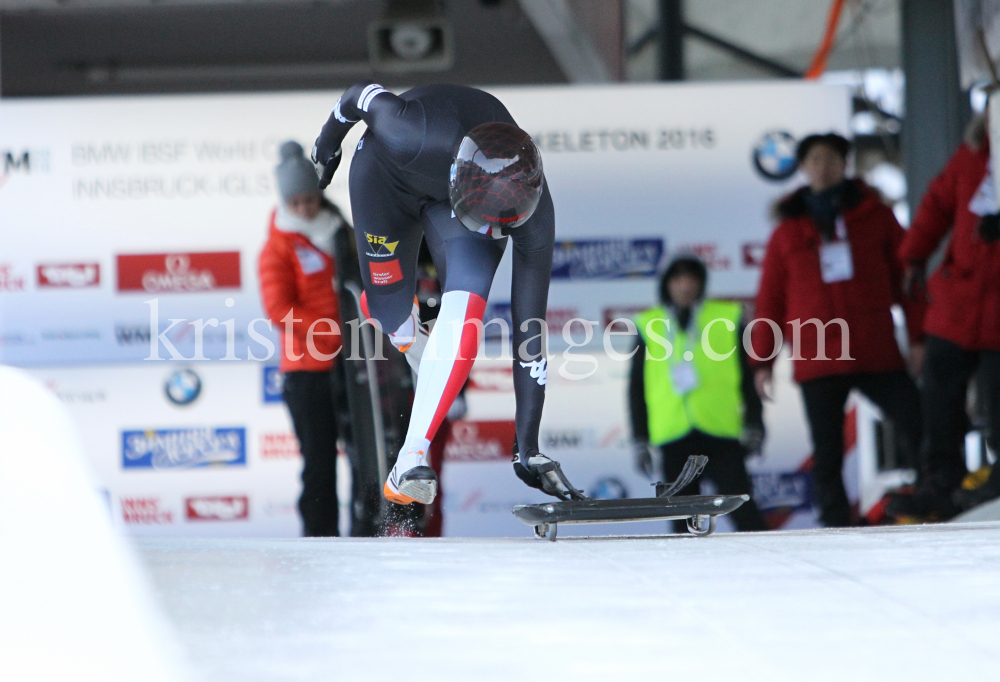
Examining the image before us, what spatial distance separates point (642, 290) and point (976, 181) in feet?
5.92

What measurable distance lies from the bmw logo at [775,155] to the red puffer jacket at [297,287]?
2.45 m

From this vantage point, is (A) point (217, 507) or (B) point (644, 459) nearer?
(B) point (644, 459)

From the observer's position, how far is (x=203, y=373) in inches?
223

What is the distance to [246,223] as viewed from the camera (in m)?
5.58

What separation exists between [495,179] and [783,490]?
3.52m

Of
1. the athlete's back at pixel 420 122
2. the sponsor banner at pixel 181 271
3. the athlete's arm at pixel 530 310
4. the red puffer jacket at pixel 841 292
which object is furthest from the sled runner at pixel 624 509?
the sponsor banner at pixel 181 271

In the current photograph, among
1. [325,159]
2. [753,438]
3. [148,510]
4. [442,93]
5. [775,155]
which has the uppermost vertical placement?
[775,155]

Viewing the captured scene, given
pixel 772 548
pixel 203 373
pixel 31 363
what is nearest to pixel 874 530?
pixel 772 548

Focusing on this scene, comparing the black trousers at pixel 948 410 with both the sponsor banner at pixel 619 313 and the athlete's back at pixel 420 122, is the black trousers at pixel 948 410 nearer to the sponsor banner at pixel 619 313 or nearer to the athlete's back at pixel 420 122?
the sponsor banner at pixel 619 313

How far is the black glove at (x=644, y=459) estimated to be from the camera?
4094 mm

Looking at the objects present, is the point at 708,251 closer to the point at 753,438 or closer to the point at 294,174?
the point at 753,438

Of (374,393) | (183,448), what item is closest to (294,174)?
(374,393)

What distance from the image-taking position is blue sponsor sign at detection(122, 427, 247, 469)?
5.57 m

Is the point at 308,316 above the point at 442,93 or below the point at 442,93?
below
